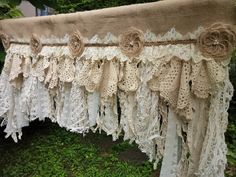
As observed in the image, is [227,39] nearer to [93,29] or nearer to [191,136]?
[191,136]

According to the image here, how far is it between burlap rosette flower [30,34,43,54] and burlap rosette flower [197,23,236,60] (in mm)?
677

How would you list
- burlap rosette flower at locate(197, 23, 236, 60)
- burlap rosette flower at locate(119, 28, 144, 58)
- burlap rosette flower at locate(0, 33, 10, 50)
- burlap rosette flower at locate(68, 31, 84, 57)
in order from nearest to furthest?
burlap rosette flower at locate(197, 23, 236, 60), burlap rosette flower at locate(119, 28, 144, 58), burlap rosette flower at locate(68, 31, 84, 57), burlap rosette flower at locate(0, 33, 10, 50)

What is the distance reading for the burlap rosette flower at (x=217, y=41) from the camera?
29.6 inches

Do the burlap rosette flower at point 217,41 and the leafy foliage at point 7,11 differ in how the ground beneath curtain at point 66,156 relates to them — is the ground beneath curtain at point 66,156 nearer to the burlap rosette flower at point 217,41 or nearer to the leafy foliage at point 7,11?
the leafy foliage at point 7,11

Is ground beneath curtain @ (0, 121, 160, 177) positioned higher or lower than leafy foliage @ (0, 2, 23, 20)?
lower

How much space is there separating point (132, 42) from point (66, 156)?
159cm

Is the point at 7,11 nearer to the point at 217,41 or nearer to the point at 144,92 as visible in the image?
the point at 144,92

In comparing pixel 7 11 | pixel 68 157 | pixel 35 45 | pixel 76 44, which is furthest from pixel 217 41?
pixel 68 157

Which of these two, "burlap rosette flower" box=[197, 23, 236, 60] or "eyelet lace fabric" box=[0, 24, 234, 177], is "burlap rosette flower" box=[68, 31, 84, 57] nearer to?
"eyelet lace fabric" box=[0, 24, 234, 177]

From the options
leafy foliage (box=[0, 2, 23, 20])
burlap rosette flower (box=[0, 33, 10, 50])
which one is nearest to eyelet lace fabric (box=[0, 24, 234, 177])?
burlap rosette flower (box=[0, 33, 10, 50])

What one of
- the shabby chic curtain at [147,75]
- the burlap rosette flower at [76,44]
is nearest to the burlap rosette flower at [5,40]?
the shabby chic curtain at [147,75]

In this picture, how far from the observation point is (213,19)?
2.50 feet

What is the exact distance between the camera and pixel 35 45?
48.8 inches

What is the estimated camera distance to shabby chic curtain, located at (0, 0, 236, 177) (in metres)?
0.79
